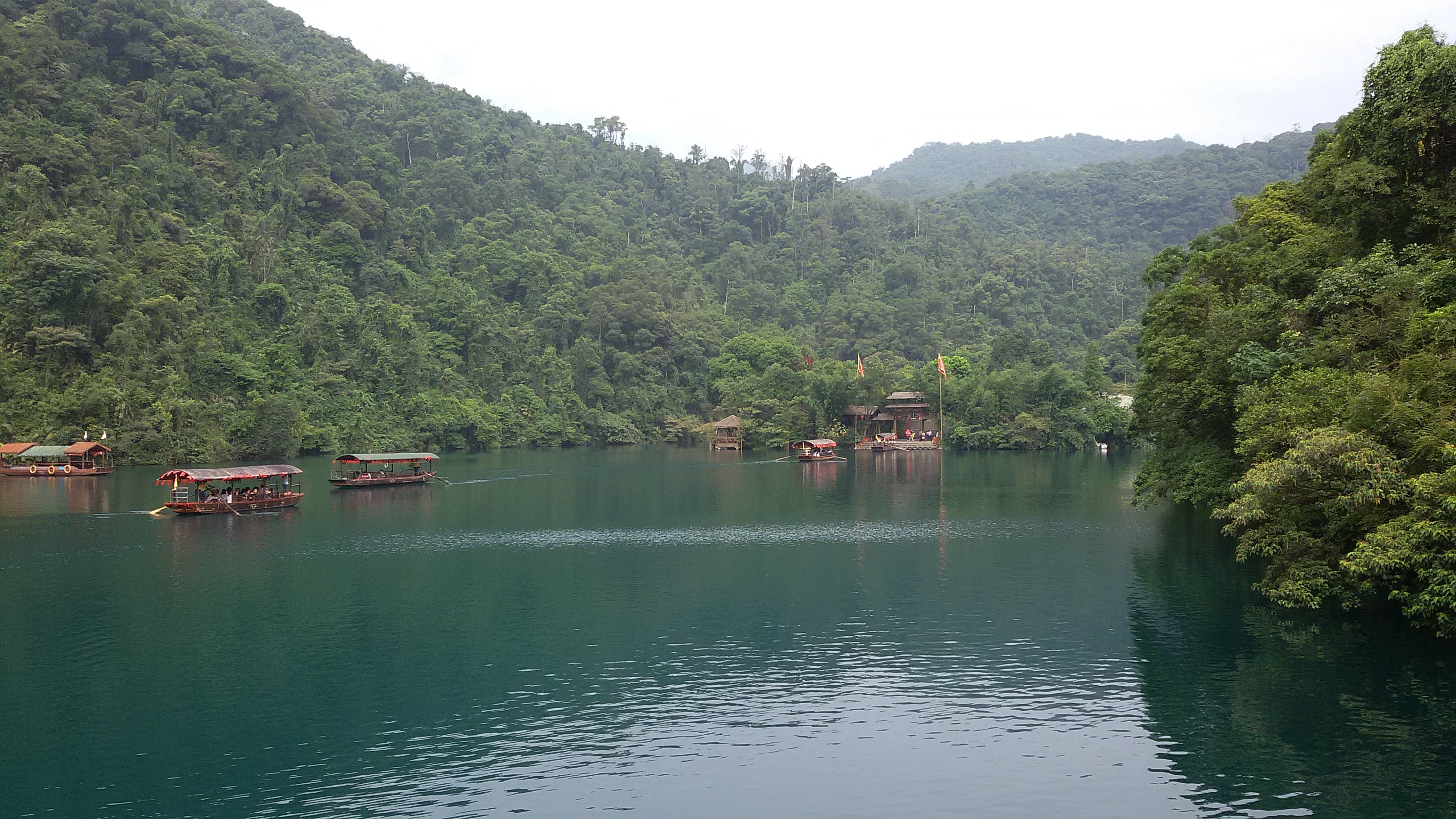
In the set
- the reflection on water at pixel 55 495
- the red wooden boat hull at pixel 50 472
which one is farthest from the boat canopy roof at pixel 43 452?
the reflection on water at pixel 55 495

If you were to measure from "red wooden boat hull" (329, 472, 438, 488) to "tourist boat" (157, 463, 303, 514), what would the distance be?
5.20 meters

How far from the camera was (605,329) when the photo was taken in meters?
105

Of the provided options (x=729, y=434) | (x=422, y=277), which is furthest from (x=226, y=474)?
(x=422, y=277)

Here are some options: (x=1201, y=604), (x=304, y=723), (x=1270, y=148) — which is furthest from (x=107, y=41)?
(x=1270, y=148)

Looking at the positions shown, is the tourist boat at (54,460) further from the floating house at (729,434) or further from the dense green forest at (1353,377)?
the dense green forest at (1353,377)

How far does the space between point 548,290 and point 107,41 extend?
148ft

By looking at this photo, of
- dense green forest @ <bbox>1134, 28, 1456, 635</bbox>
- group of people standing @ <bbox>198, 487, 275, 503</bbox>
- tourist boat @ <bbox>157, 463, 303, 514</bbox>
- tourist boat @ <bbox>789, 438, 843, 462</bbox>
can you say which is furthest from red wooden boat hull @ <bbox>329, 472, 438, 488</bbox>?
dense green forest @ <bbox>1134, 28, 1456, 635</bbox>

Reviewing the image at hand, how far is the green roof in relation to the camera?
55.3m

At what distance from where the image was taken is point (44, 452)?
55188mm

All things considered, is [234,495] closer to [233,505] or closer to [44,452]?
[233,505]

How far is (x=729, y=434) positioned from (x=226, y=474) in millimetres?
52499

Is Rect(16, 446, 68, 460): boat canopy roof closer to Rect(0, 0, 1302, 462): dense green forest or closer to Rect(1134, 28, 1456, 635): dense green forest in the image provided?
Rect(0, 0, 1302, 462): dense green forest

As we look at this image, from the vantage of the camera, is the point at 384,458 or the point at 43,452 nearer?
the point at 384,458

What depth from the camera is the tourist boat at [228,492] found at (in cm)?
4097
